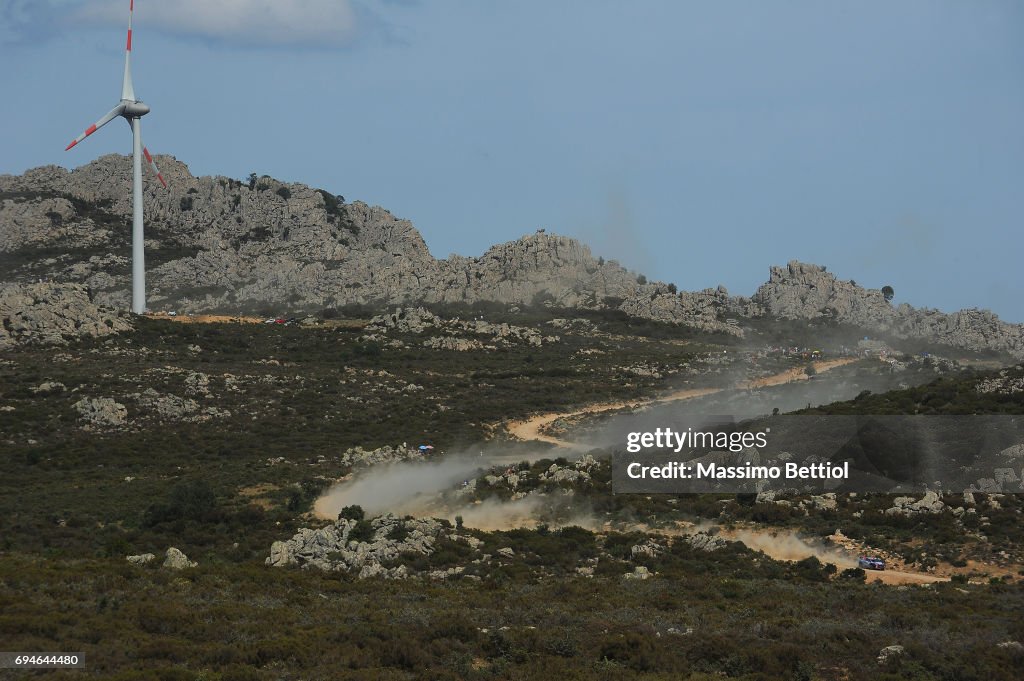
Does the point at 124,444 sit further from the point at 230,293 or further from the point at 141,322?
the point at 230,293

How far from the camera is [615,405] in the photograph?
111 meters

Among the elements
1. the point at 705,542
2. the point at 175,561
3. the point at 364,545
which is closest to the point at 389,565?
the point at 364,545

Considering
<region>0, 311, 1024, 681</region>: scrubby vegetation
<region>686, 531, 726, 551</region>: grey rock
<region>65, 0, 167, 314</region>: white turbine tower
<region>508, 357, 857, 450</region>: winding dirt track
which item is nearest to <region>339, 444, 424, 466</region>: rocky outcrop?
<region>0, 311, 1024, 681</region>: scrubby vegetation

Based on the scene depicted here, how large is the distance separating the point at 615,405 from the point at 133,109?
80126 millimetres

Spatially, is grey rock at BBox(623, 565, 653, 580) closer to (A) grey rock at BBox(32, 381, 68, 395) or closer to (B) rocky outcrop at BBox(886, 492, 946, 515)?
(B) rocky outcrop at BBox(886, 492, 946, 515)

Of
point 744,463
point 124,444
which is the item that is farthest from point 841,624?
point 124,444

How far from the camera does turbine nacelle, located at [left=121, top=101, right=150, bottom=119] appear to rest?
481 ft

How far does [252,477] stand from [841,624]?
45.1 m

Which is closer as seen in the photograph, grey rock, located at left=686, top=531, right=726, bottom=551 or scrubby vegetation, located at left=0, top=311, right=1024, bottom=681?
scrubby vegetation, located at left=0, top=311, right=1024, bottom=681

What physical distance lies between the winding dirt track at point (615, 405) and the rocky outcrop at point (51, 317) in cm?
5366

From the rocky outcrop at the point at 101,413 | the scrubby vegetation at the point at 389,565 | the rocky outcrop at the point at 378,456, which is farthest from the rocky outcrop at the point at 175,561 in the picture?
the rocky outcrop at the point at 101,413

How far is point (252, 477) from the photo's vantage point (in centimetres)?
6981

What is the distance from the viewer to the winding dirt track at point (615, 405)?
91.4 metres

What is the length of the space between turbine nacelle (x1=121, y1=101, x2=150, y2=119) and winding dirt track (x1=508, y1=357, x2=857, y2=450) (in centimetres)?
7764
